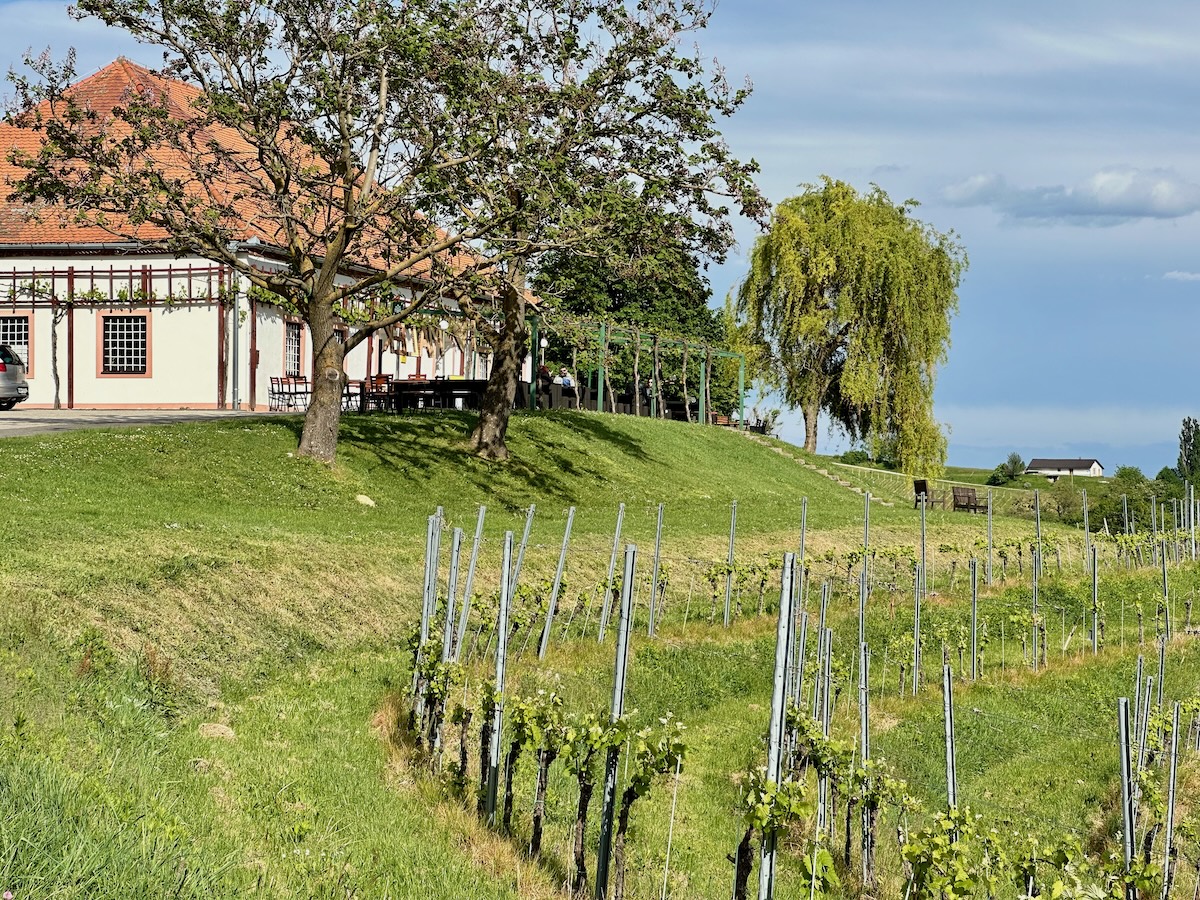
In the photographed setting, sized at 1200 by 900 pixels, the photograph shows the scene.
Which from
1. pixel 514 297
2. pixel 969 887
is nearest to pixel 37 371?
pixel 514 297

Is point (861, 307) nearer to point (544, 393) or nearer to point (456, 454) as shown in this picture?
point (544, 393)

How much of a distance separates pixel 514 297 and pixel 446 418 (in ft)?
15.5

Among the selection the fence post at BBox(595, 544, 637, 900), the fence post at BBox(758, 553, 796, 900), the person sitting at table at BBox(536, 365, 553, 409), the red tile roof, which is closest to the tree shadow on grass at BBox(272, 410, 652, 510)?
the person sitting at table at BBox(536, 365, 553, 409)

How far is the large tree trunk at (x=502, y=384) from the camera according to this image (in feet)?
95.1

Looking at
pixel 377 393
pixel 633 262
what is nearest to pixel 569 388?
pixel 377 393

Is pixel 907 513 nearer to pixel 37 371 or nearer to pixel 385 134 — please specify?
pixel 385 134

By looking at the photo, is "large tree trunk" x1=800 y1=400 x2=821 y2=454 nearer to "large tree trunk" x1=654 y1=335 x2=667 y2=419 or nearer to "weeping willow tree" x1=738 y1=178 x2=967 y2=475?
"weeping willow tree" x1=738 y1=178 x2=967 y2=475

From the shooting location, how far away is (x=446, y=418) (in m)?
32.7

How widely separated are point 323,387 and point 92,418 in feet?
27.4

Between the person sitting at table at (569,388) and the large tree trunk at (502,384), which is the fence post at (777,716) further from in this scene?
the person sitting at table at (569,388)

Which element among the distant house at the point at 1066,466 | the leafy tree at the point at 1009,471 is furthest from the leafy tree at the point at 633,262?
the distant house at the point at 1066,466

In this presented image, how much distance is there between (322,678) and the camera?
44.9 feet

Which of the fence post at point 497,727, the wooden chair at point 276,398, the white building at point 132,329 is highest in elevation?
the white building at point 132,329

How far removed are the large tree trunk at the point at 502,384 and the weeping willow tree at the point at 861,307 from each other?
2042cm
